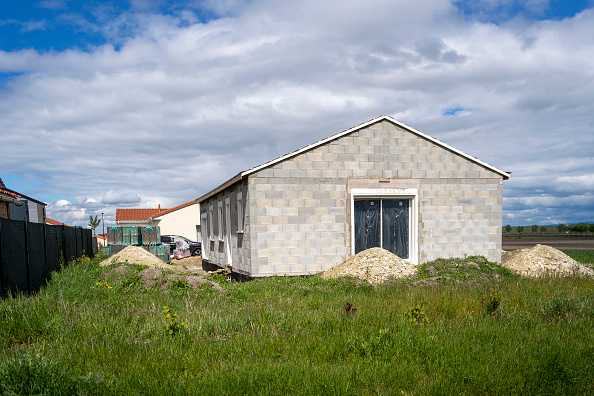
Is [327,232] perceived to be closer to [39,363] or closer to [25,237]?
[25,237]

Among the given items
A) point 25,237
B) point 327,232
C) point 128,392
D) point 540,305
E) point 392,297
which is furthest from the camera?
point 327,232

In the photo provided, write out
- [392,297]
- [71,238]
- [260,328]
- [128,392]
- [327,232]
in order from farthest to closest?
[71,238] → [327,232] → [392,297] → [260,328] → [128,392]

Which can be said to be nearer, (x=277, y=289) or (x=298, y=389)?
(x=298, y=389)

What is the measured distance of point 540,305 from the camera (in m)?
7.77

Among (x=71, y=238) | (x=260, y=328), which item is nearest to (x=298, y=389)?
(x=260, y=328)

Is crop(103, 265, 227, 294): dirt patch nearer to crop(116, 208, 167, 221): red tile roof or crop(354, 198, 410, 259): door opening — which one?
crop(354, 198, 410, 259): door opening

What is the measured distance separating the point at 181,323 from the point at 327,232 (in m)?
8.09

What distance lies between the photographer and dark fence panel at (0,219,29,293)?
8836mm

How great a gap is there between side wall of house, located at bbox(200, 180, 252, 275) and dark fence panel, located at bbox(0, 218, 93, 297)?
5.59 meters

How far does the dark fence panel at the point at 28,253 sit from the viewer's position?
8.90 meters

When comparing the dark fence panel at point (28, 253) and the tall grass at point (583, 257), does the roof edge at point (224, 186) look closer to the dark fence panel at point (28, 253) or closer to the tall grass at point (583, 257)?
the dark fence panel at point (28, 253)

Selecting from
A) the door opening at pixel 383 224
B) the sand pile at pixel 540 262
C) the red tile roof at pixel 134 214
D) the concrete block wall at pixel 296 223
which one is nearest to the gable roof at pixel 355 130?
the concrete block wall at pixel 296 223

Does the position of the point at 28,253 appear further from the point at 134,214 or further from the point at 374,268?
the point at 134,214

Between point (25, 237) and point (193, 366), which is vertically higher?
point (25, 237)
